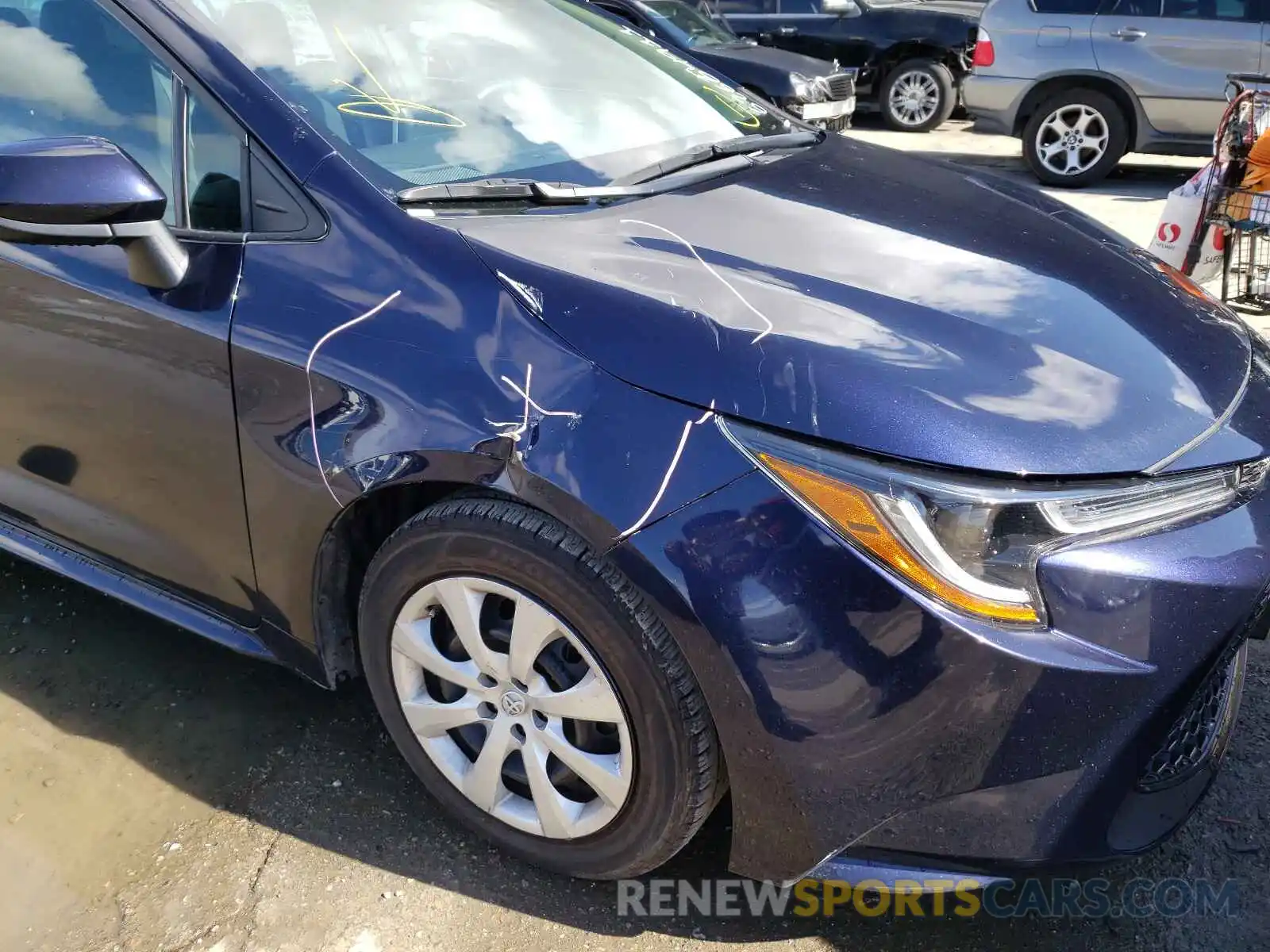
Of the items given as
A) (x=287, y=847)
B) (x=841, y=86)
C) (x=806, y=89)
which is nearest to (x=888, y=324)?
(x=287, y=847)

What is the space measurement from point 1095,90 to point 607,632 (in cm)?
748

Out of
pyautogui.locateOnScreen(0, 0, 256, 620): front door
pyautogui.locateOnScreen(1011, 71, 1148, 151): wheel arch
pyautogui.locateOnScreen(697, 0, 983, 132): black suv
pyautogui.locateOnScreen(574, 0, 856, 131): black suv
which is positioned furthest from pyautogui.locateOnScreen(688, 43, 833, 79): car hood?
pyautogui.locateOnScreen(0, 0, 256, 620): front door

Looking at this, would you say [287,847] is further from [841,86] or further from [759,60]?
[841,86]

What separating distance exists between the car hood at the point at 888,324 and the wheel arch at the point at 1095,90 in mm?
6197

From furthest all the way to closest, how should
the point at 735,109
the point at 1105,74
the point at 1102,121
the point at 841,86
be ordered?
the point at 841,86, the point at 1102,121, the point at 1105,74, the point at 735,109

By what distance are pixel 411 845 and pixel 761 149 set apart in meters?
1.74

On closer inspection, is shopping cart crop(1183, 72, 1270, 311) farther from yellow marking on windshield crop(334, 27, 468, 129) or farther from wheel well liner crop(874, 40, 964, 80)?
wheel well liner crop(874, 40, 964, 80)

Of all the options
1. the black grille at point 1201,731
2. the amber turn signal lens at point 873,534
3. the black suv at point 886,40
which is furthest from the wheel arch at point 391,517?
the black suv at point 886,40

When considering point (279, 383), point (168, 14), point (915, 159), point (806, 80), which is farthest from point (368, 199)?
point (806, 80)

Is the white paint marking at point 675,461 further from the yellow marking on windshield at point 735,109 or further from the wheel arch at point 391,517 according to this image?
the yellow marking on windshield at point 735,109

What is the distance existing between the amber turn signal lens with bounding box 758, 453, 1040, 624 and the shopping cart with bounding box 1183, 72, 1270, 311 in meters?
3.36

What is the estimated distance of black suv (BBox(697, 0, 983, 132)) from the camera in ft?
34.1

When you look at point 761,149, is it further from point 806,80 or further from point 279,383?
Answer: point 806,80

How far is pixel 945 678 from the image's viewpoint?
1490 mm
